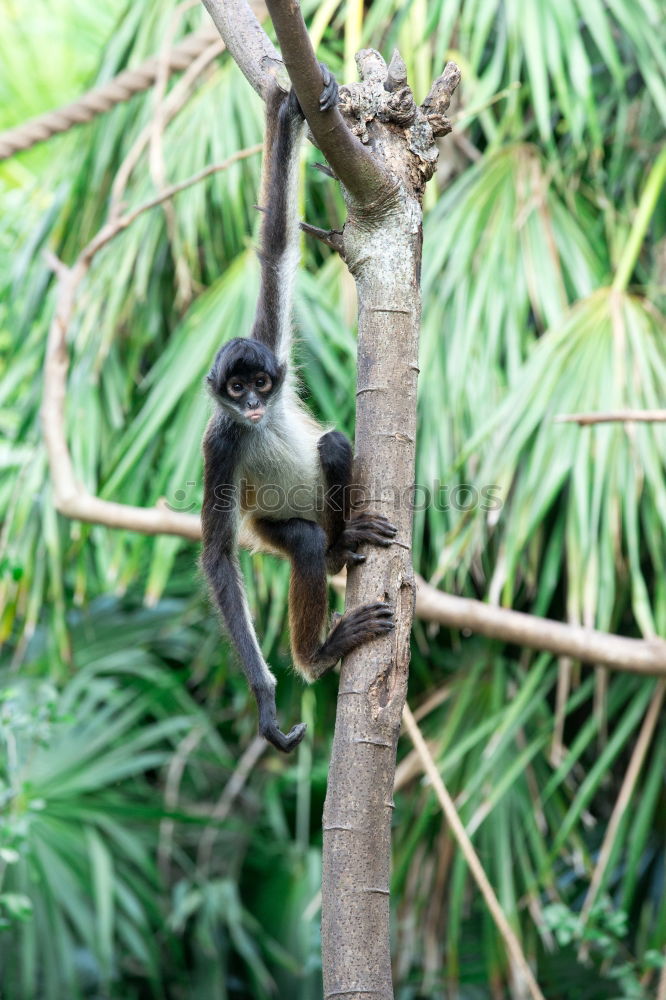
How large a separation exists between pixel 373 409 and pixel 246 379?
107 centimetres

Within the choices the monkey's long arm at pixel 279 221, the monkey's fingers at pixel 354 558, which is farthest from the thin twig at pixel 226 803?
the monkey's fingers at pixel 354 558

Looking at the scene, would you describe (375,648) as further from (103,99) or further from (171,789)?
(103,99)

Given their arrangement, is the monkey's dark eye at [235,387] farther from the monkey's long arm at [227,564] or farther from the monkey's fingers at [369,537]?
the monkey's fingers at [369,537]

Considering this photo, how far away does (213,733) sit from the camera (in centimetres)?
562

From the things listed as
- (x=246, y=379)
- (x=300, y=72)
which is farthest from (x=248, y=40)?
(x=246, y=379)

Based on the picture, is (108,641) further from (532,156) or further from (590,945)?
(532,156)

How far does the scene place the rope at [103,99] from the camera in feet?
16.3

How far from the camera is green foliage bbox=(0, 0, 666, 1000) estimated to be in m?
4.26

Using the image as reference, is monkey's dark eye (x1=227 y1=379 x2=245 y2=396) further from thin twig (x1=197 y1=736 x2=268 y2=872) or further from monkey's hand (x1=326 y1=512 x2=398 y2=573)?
thin twig (x1=197 y1=736 x2=268 y2=872)

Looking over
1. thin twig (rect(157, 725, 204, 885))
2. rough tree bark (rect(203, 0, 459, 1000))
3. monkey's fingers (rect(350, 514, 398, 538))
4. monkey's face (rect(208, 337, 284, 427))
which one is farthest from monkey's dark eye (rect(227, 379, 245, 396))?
thin twig (rect(157, 725, 204, 885))

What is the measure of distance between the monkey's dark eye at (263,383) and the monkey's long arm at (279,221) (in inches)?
3.0

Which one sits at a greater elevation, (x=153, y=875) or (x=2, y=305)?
(x=2, y=305)

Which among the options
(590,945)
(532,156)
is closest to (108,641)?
(590,945)

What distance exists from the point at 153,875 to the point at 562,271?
3.38 meters
